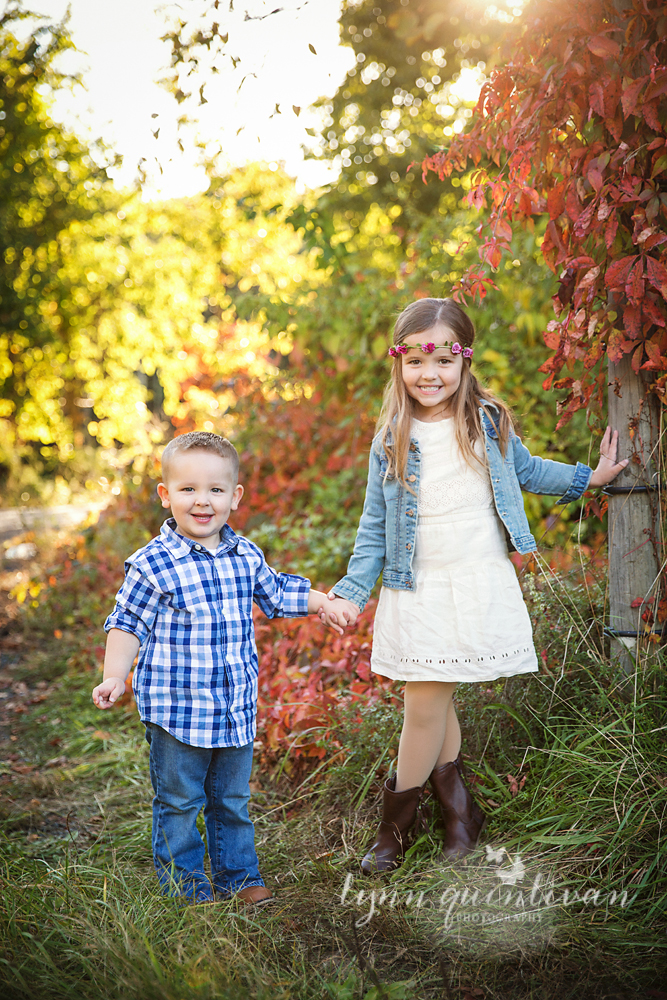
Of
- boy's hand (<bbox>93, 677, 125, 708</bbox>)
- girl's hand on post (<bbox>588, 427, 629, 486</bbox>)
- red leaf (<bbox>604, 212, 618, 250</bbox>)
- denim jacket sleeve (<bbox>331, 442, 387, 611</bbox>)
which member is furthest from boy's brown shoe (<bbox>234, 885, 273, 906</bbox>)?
red leaf (<bbox>604, 212, 618, 250</bbox>)

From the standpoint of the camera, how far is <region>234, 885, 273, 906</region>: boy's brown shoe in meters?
2.31

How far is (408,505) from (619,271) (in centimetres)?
93

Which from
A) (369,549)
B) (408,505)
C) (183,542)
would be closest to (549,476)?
(408,505)

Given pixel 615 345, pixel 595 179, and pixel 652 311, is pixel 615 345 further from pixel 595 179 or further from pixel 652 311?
pixel 595 179

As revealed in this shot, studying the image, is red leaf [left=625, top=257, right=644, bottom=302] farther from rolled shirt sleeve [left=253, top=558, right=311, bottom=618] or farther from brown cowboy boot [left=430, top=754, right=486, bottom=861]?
brown cowboy boot [left=430, top=754, right=486, bottom=861]

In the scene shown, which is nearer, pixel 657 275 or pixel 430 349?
pixel 657 275

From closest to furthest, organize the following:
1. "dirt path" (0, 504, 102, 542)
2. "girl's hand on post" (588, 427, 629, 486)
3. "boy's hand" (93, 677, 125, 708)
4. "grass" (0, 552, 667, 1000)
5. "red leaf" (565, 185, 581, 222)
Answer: "grass" (0, 552, 667, 1000) < "boy's hand" (93, 677, 125, 708) < "red leaf" (565, 185, 581, 222) < "girl's hand on post" (588, 427, 629, 486) < "dirt path" (0, 504, 102, 542)

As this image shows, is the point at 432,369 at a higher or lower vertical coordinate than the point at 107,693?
higher

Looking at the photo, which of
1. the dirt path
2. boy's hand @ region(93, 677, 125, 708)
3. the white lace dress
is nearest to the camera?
boy's hand @ region(93, 677, 125, 708)

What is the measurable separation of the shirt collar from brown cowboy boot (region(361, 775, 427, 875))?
36.8 inches

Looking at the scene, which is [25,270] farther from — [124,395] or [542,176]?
[542,176]

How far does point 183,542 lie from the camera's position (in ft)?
7.73

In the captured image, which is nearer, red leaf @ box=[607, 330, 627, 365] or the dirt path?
red leaf @ box=[607, 330, 627, 365]

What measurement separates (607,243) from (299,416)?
12.1 ft
